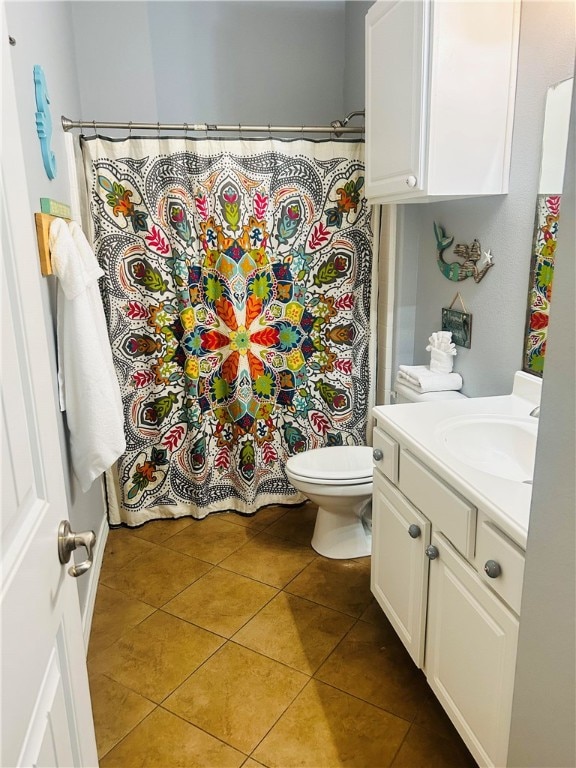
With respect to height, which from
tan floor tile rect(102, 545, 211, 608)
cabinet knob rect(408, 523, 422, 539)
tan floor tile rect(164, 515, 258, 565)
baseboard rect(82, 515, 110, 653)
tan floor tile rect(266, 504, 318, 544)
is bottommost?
tan floor tile rect(102, 545, 211, 608)

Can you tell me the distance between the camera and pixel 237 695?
1746 mm

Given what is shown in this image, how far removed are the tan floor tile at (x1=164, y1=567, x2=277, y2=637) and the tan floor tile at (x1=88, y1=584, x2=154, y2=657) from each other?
4.5 inches

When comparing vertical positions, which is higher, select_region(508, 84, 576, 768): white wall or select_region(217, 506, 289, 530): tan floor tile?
select_region(508, 84, 576, 768): white wall

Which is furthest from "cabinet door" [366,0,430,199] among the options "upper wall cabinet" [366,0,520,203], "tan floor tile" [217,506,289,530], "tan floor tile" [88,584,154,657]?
"tan floor tile" [88,584,154,657]

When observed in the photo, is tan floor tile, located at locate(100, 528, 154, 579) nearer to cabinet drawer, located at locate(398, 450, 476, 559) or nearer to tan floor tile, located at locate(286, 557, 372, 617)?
tan floor tile, located at locate(286, 557, 372, 617)

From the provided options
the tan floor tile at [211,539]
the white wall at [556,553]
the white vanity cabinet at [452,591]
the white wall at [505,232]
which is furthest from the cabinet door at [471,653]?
the tan floor tile at [211,539]

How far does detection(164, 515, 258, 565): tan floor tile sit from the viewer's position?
251 cm

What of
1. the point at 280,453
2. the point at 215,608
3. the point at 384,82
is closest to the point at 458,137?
the point at 384,82

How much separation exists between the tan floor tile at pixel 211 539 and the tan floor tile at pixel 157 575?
0.05 meters

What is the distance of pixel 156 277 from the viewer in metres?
2.51

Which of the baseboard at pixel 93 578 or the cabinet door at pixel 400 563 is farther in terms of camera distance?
the baseboard at pixel 93 578

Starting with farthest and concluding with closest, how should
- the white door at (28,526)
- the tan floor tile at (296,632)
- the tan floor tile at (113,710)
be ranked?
the tan floor tile at (296,632) < the tan floor tile at (113,710) < the white door at (28,526)

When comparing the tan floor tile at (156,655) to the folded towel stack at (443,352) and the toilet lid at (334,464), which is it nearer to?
the toilet lid at (334,464)

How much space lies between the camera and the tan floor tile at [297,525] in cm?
263
